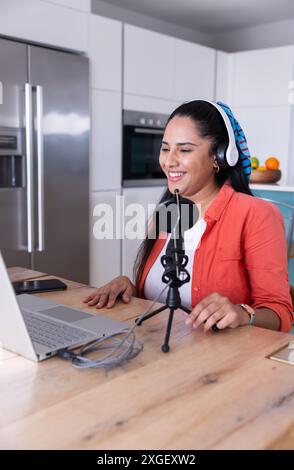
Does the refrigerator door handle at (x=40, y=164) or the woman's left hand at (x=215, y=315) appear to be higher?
the refrigerator door handle at (x=40, y=164)

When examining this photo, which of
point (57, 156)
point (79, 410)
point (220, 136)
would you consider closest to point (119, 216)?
point (57, 156)

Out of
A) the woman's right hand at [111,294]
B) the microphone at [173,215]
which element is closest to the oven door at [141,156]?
the microphone at [173,215]

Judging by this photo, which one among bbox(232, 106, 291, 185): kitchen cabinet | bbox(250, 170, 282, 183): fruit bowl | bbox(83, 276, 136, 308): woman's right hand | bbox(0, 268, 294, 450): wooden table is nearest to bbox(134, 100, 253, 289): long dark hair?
bbox(83, 276, 136, 308): woman's right hand

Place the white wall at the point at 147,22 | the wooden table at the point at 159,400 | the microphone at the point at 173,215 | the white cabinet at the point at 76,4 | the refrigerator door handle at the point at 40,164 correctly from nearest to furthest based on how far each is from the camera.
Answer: the wooden table at the point at 159,400
the microphone at the point at 173,215
the refrigerator door handle at the point at 40,164
the white cabinet at the point at 76,4
the white wall at the point at 147,22

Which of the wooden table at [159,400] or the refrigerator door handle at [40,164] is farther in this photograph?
the refrigerator door handle at [40,164]

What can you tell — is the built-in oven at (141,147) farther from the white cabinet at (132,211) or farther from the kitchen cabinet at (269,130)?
the kitchen cabinet at (269,130)

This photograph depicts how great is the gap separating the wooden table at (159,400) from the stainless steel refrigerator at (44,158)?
1.96 meters

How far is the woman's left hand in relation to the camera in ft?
3.79

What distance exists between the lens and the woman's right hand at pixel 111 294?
1.38m

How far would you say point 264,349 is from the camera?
1066 mm

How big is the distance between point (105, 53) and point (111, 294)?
2347mm

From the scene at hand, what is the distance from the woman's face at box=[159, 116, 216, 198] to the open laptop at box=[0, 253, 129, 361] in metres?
0.55

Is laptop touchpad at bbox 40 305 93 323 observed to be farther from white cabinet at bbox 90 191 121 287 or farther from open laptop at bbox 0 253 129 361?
white cabinet at bbox 90 191 121 287
